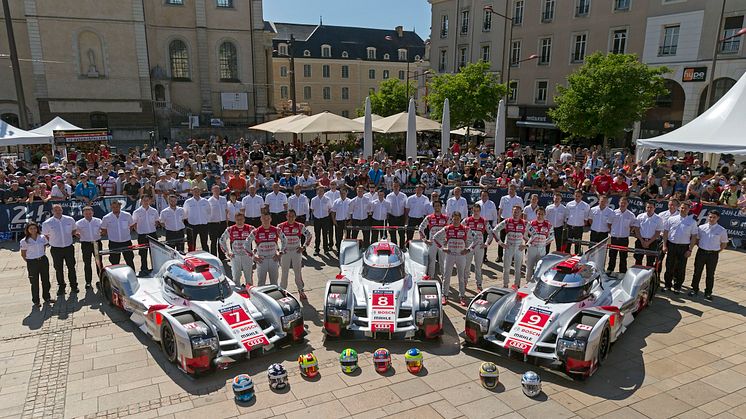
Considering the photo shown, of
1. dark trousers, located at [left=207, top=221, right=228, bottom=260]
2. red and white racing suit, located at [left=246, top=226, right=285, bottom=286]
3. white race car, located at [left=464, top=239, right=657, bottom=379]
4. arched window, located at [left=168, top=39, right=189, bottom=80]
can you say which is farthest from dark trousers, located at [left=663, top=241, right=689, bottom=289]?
arched window, located at [left=168, top=39, right=189, bottom=80]

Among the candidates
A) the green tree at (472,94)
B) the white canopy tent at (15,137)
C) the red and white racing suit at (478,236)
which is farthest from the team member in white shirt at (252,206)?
the green tree at (472,94)

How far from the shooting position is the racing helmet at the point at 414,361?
25.6 feet

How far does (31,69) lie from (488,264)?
128 ft

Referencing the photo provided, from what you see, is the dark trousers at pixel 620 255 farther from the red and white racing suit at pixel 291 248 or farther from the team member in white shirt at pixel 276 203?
the team member in white shirt at pixel 276 203

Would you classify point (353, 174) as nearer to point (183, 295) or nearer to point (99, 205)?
point (99, 205)

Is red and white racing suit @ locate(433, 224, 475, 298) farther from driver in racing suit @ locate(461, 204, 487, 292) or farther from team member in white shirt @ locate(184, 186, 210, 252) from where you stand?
team member in white shirt @ locate(184, 186, 210, 252)

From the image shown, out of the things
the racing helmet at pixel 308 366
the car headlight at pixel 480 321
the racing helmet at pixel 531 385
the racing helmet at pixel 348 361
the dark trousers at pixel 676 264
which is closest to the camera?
the racing helmet at pixel 531 385

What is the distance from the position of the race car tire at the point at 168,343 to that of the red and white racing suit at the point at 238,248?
2.71m

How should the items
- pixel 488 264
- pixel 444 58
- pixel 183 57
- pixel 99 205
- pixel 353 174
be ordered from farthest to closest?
pixel 444 58 < pixel 183 57 < pixel 353 174 < pixel 99 205 < pixel 488 264

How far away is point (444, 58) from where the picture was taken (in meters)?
47.8

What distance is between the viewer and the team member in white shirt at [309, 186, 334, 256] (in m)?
13.7

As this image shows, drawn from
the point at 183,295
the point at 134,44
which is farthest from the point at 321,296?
the point at 134,44

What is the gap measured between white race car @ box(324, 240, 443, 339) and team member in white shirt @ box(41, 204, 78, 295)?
19.4 ft

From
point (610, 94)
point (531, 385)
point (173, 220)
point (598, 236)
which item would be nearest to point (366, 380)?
point (531, 385)
